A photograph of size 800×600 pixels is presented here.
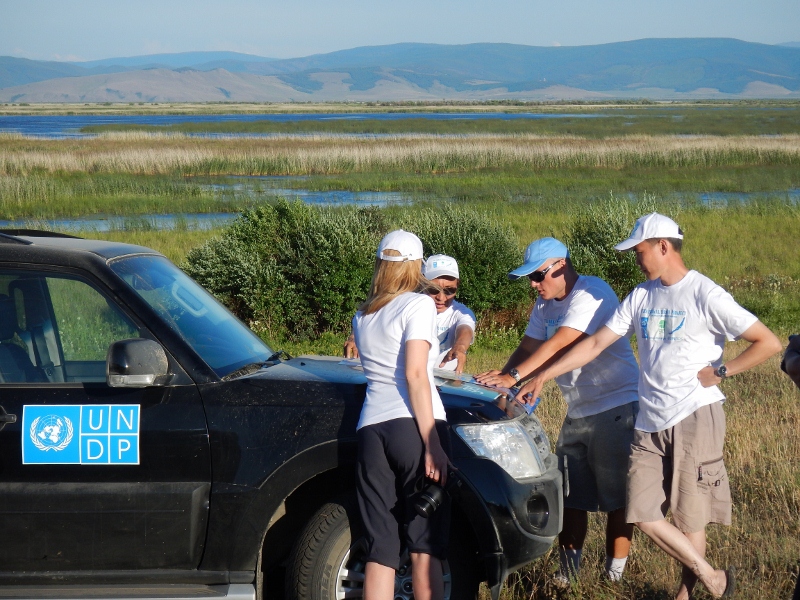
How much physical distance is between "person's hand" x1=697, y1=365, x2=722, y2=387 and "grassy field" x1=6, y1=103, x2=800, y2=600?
1029 millimetres

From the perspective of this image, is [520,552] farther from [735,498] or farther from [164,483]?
[735,498]

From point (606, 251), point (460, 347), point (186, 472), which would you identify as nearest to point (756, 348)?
point (460, 347)

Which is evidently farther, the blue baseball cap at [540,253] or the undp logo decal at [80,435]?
the blue baseball cap at [540,253]

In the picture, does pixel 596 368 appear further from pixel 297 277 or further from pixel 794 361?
pixel 297 277

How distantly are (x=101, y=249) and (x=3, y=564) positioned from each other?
4.41 ft

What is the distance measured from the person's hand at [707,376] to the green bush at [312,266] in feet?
30.9

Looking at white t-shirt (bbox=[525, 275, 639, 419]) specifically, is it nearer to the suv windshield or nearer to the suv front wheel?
the suv front wheel

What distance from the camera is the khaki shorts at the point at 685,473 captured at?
408cm

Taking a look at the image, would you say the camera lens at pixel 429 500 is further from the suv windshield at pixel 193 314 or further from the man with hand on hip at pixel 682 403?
the man with hand on hip at pixel 682 403

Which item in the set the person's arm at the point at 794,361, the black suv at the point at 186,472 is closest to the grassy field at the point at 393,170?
the black suv at the point at 186,472

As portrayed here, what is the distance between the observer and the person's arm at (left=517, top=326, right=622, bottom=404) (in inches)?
→ 171

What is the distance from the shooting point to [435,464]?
3391 mm

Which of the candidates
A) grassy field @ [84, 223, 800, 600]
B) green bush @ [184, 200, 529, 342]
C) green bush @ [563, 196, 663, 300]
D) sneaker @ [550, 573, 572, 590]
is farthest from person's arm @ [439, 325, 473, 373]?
green bush @ [563, 196, 663, 300]

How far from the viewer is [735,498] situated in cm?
564
